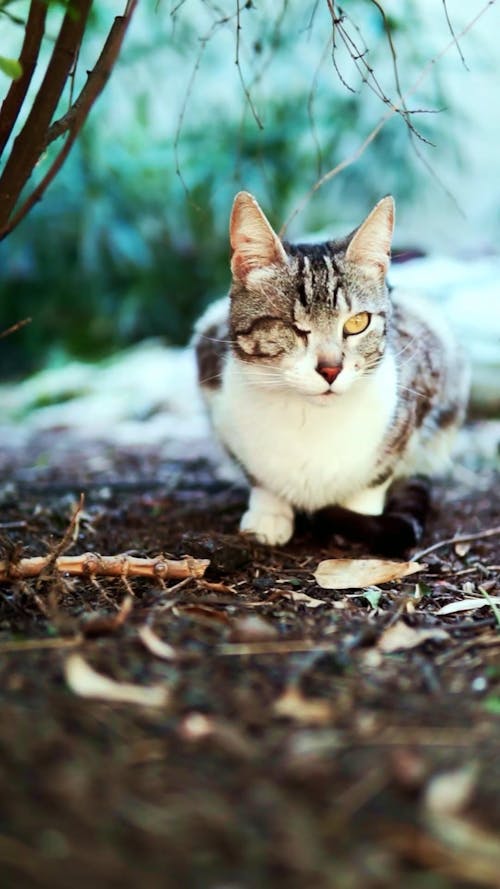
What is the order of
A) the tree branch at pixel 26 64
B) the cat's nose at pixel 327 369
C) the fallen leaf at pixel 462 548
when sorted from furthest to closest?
the fallen leaf at pixel 462 548
the cat's nose at pixel 327 369
the tree branch at pixel 26 64

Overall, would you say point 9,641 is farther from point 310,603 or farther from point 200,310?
point 200,310

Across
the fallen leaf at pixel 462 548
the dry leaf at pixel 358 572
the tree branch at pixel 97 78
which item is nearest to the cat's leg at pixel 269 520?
the dry leaf at pixel 358 572

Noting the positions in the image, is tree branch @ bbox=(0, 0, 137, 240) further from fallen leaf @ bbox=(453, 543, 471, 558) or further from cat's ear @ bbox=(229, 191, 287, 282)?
fallen leaf @ bbox=(453, 543, 471, 558)

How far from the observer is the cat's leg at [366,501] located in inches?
103

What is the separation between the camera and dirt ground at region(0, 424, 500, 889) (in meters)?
0.96

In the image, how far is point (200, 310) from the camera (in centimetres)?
704

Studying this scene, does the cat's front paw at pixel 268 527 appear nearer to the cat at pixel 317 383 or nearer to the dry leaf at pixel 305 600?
the cat at pixel 317 383

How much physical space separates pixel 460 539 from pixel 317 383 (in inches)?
28.4

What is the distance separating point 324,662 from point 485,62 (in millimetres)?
4557

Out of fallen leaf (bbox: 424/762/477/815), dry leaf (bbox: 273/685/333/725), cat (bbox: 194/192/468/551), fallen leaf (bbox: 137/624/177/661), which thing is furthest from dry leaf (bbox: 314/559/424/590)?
fallen leaf (bbox: 424/762/477/815)

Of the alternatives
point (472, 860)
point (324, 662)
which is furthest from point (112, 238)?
point (472, 860)

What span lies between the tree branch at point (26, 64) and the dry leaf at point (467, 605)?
4.62 feet

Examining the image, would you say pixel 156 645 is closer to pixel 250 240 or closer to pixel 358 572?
pixel 358 572

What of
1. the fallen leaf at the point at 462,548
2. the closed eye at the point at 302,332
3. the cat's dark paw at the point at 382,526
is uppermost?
the closed eye at the point at 302,332
